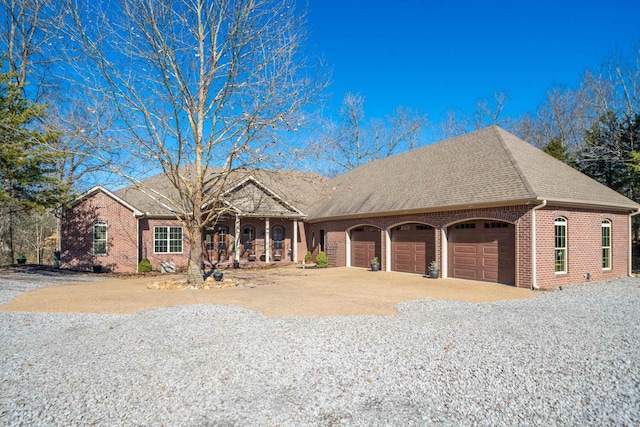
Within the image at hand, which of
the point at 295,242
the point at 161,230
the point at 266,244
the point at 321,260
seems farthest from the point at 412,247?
the point at 161,230

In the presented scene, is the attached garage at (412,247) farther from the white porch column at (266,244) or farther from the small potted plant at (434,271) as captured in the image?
the white porch column at (266,244)

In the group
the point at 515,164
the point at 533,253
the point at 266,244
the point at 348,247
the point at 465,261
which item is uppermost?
the point at 515,164

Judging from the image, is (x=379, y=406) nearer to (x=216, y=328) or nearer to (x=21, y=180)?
(x=216, y=328)

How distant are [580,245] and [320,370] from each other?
43.0 ft

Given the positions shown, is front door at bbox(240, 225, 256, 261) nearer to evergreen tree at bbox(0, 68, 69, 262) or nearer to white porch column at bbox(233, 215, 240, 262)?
white porch column at bbox(233, 215, 240, 262)

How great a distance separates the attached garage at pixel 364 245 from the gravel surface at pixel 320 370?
11.4 m

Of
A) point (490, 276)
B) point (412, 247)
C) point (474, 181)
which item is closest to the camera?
point (490, 276)

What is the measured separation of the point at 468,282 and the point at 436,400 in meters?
11.0

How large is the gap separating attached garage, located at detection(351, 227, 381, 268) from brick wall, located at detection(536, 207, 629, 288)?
7.93 meters

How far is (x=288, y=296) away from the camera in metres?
12.0

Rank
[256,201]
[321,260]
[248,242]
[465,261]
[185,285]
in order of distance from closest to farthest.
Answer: [185,285]
[465,261]
[321,260]
[256,201]
[248,242]

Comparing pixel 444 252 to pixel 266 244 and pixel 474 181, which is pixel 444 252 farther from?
pixel 266 244

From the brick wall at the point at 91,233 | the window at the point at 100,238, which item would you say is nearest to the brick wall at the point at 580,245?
the brick wall at the point at 91,233

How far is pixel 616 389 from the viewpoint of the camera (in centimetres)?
478
